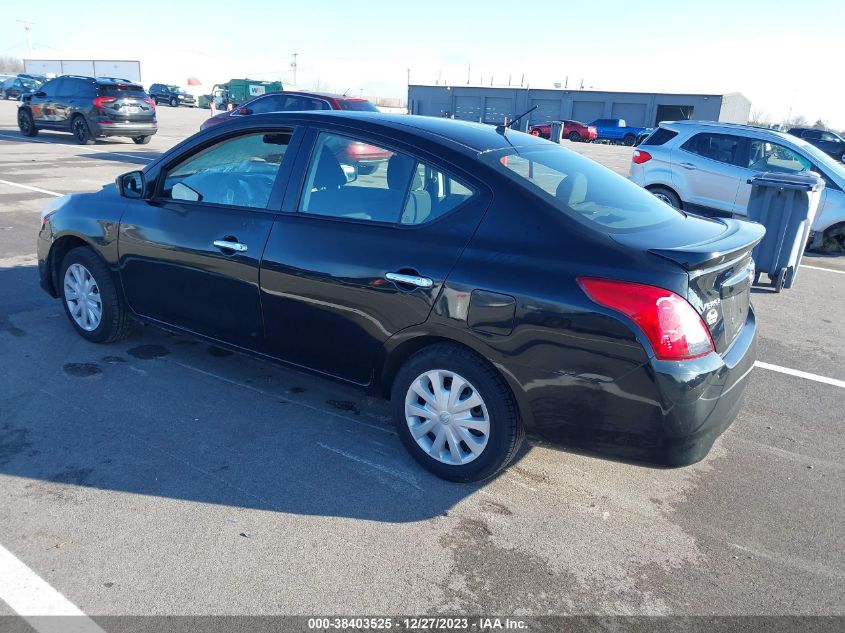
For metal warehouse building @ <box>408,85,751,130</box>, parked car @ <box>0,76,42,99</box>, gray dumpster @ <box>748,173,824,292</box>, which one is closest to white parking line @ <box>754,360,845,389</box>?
gray dumpster @ <box>748,173,824,292</box>

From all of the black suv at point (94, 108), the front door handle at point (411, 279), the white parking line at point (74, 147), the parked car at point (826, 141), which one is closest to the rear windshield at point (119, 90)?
the black suv at point (94, 108)

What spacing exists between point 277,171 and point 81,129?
1814 centimetres

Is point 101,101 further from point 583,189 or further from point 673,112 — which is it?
point 673,112

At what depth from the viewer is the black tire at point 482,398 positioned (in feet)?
10.6

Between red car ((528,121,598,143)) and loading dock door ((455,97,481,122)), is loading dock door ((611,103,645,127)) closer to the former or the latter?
loading dock door ((455,97,481,122))

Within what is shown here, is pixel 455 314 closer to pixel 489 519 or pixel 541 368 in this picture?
pixel 541 368

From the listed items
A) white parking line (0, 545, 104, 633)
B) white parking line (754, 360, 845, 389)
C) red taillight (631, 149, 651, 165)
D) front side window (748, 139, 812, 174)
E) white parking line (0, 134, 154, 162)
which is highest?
front side window (748, 139, 812, 174)

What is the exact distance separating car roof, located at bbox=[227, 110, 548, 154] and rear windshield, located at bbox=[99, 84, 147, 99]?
17.1 metres

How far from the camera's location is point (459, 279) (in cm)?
320

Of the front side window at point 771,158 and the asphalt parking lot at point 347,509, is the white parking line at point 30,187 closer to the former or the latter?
the asphalt parking lot at point 347,509

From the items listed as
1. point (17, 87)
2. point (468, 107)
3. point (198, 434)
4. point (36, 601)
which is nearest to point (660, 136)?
point (198, 434)

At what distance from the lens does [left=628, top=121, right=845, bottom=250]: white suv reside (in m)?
9.55

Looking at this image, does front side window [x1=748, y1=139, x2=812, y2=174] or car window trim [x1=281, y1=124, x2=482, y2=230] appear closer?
car window trim [x1=281, y1=124, x2=482, y2=230]

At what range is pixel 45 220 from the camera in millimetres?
5176
